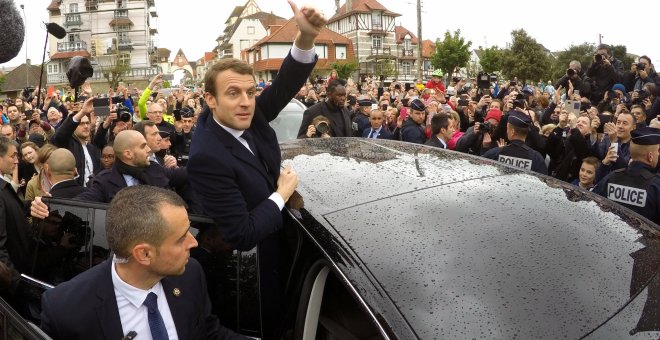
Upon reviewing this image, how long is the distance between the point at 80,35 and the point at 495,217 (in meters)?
87.2

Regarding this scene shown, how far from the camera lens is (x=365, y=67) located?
229ft

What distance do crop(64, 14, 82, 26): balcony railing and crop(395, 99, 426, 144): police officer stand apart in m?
82.0

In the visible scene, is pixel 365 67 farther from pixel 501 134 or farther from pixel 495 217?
pixel 495 217

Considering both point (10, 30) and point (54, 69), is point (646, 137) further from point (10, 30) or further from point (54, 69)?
point (54, 69)

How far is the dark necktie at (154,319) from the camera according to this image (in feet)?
6.57

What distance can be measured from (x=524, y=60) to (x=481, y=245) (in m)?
30.9

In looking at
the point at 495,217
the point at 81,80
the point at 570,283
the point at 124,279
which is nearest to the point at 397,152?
the point at 495,217

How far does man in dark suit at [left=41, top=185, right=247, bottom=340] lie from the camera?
194cm

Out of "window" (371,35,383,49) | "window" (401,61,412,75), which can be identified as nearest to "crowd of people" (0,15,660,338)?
"window" (371,35,383,49)

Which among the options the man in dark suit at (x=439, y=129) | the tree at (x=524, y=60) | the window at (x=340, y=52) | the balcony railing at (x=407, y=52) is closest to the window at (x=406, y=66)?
the balcony railing at (x=407, y=52)

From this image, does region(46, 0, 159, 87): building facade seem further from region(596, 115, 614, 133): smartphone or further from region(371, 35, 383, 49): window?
region(596, 115, 614, 133): smartphone

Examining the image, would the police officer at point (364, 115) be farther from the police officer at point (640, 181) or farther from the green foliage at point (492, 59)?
the green foliage at point (492, 59)

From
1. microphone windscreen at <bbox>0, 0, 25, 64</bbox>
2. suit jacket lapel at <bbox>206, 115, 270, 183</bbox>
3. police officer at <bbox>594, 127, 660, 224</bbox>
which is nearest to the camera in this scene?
microphone windscreen at <bbox>0, 0, 25, 64</bbox>

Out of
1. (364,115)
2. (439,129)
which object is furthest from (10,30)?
(364,115)
